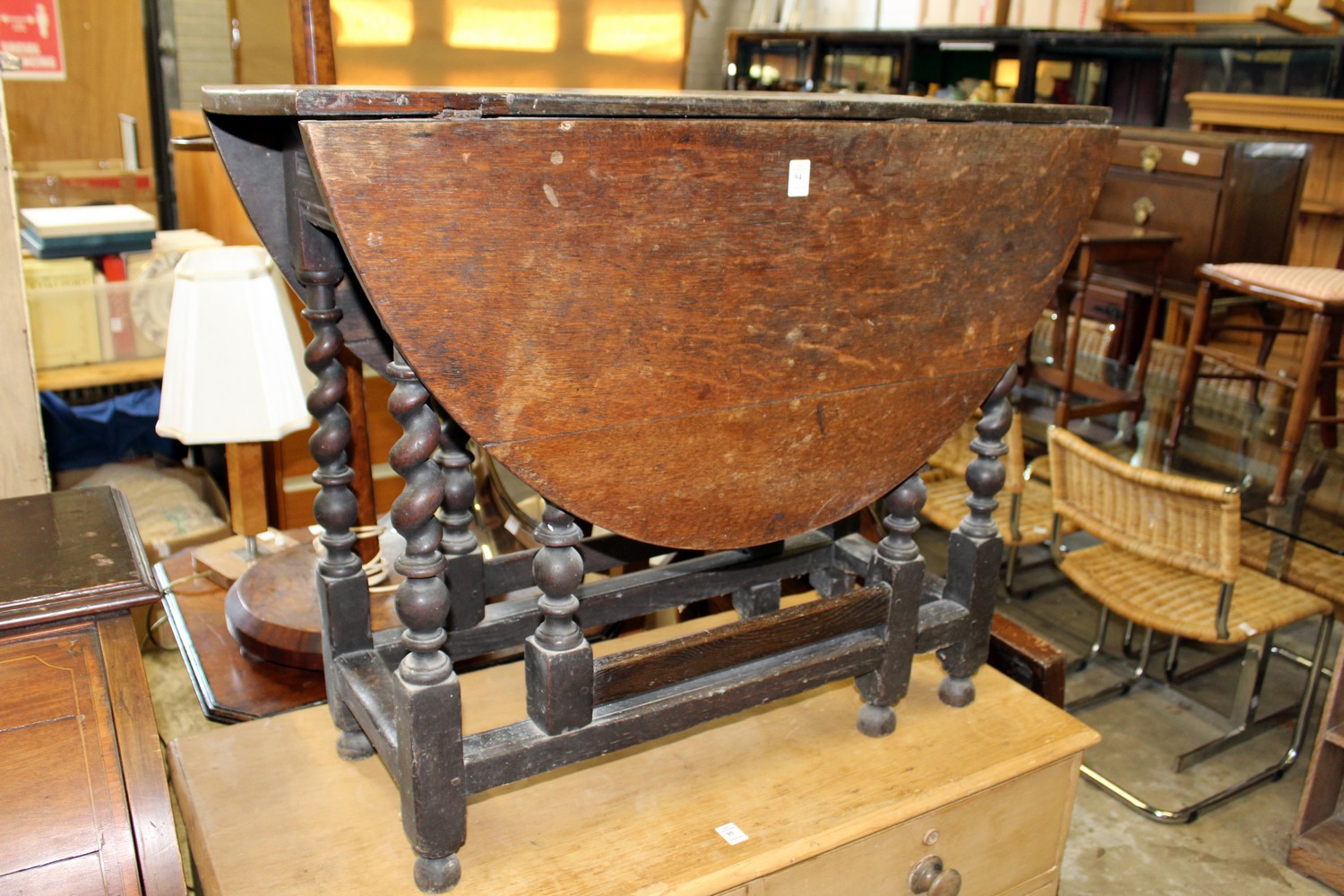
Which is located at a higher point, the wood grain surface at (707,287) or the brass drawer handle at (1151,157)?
the brass drawer handle at (1151,157)

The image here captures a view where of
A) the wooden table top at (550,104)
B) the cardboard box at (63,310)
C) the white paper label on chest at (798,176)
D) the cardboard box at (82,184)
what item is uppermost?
the wooden table top at (550,104)

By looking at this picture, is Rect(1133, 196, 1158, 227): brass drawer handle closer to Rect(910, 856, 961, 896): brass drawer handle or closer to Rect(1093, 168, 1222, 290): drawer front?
Rect(1093, 168, 1222, 290): drawer front

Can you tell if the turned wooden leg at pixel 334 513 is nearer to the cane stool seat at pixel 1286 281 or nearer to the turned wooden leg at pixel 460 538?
the turned wooden leg at pixel 460 538

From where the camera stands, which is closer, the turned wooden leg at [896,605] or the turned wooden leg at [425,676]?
the turned wooden leg at [425,676]

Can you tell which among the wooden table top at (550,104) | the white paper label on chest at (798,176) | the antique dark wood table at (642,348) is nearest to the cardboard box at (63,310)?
the antique dark wood table at (642,348)

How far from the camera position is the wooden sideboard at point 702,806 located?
130 cm

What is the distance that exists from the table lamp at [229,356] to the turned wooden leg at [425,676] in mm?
608

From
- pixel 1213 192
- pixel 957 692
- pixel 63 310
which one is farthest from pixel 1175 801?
pixel 63 310

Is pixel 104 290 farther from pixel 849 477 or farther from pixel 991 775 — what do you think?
pixel 991 775

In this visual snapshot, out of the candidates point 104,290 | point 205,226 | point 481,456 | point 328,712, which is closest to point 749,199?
point 328,712

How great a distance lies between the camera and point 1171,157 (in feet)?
13.8

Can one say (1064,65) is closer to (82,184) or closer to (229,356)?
(82,184)

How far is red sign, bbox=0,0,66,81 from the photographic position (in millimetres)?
3189

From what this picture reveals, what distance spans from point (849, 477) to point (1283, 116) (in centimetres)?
337
